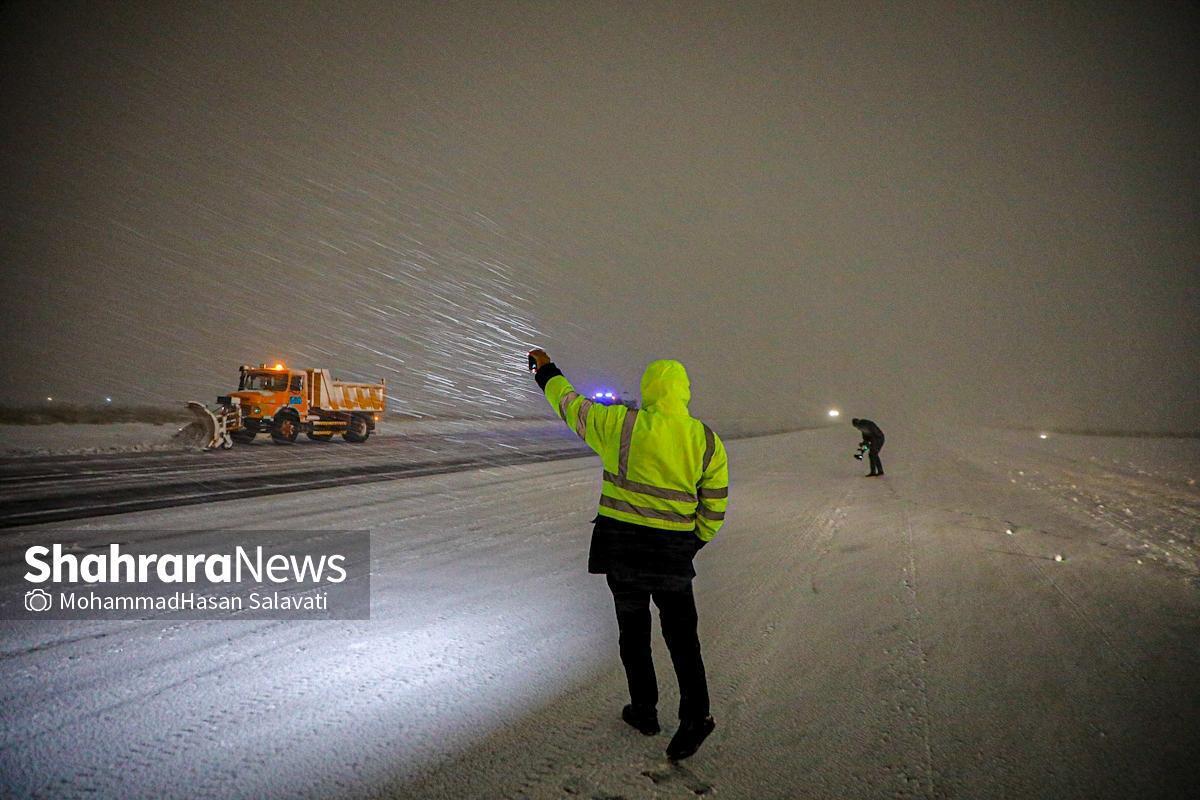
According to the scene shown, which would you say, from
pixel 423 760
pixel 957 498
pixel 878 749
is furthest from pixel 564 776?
pixel 957 498

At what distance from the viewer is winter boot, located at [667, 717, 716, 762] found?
279 centimetres

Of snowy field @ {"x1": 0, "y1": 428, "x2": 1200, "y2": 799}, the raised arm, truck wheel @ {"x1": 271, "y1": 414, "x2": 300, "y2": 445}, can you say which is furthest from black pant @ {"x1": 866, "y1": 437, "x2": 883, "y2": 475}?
truck wheel @ {"x1": 271, "y1": 414, "x2": 300, "y2": 445}

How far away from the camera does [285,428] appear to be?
771 inches

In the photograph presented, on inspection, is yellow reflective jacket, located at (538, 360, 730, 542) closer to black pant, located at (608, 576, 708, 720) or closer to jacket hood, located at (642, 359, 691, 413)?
jacket hood, located at (642, 359, 691, 413)

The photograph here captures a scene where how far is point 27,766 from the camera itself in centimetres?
263

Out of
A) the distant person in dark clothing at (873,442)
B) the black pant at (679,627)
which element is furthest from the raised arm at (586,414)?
the distant person in dark clothing at (873,442)

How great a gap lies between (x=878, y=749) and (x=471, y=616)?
302 centimetres

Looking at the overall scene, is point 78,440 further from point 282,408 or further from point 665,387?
point 665,387

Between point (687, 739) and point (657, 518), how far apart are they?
1.11 meters

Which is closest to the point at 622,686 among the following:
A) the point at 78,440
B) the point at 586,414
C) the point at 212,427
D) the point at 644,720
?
the point at 644,720

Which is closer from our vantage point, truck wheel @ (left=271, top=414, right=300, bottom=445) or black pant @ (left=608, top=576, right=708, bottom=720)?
black pant @ (left=608, top=576, right=708, bottom=720)

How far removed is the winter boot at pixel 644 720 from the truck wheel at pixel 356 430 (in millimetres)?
21061

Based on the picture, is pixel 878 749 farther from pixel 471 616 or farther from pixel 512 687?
pixel 471 616

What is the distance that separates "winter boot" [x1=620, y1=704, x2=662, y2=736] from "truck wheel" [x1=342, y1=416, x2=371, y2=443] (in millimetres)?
21061
